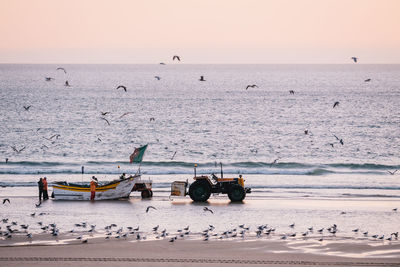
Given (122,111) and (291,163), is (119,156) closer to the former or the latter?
(291,163)

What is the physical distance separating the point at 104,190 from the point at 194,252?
11201mm

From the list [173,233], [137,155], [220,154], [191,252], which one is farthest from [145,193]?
[220,154]

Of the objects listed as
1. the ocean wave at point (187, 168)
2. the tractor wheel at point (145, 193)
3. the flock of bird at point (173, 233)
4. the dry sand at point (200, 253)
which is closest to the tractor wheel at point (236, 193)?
the tractor wheel at point (145, 193)

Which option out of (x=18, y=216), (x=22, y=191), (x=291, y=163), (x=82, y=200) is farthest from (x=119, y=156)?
(x=18, y=216)

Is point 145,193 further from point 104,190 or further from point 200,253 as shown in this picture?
point 200,253

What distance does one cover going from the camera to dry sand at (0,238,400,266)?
16.4 metres

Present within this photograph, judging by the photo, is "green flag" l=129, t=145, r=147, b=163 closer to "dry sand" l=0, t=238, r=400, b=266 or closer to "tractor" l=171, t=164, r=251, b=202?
"tractor" l=171, t=164, r=251, b=202

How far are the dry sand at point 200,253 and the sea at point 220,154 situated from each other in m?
2.92

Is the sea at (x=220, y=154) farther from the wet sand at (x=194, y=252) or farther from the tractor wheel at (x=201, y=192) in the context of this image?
the wet sand at (x=194, y=252)

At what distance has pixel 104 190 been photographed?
2805 cm

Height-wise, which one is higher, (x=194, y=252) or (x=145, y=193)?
(x=145, y=193)

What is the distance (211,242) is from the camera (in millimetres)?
18859

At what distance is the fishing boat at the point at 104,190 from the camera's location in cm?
2780

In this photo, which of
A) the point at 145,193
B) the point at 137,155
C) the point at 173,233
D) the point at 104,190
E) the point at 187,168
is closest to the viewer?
the point at 173,233
